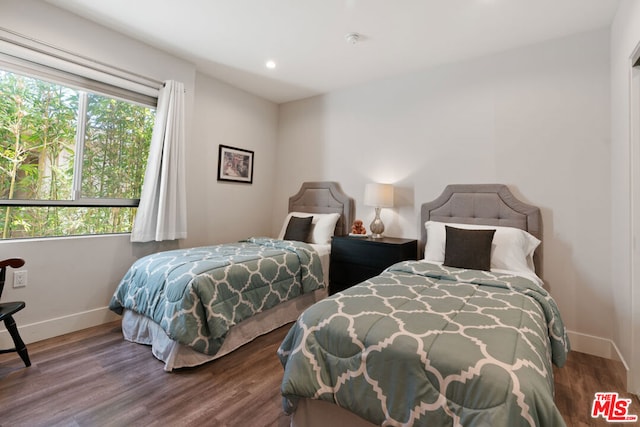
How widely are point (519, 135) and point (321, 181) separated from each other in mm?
2211

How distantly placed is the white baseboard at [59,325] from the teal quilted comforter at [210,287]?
0.34m

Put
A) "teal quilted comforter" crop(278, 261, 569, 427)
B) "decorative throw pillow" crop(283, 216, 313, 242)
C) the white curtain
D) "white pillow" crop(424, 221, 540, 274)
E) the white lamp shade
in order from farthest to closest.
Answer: "decorative throw pillow" crop(283, 216, 313, 242) < the white lamp shade < the white curtain < "white pillow" crop(424, 221, 540, 274) < "teal quilted comforter" crop(278, 261, 569, 427)

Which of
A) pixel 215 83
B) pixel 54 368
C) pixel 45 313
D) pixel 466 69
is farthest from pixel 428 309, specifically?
pixel 215 83

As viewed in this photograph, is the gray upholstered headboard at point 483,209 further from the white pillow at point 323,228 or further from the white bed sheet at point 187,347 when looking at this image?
the white bed sheet at point 187,347

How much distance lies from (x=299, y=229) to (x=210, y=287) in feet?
5.24

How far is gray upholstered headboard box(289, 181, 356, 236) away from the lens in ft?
12.6

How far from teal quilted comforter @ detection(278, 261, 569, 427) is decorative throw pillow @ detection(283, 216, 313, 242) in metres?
1.86

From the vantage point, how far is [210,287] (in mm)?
2193

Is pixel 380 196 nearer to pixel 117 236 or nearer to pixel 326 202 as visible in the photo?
pixel 326 202

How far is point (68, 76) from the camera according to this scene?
2.62m

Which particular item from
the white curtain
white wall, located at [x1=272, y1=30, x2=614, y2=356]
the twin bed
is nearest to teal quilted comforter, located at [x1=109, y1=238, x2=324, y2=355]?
the twin bed

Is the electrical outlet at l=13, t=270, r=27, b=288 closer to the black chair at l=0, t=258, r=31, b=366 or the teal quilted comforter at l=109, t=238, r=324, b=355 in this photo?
the black chair at l=0, t=258, r=31, b=366

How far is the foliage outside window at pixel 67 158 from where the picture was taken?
242cm

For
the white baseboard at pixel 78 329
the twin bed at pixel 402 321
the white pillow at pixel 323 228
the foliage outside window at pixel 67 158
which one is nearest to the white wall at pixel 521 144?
the white baseboard at pixel 78 329
